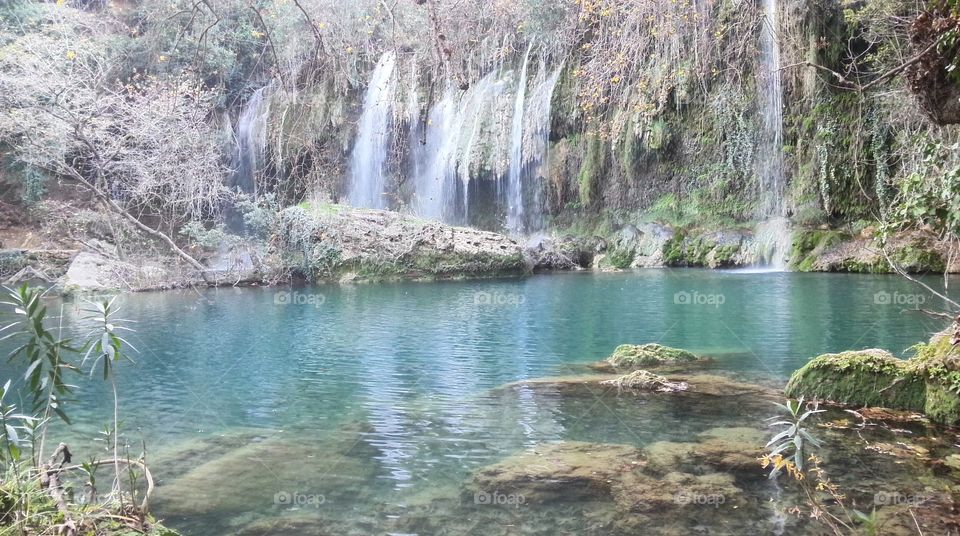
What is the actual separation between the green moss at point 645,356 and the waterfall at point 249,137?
22.0m

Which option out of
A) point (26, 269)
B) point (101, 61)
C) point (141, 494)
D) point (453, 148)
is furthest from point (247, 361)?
point (453, 148)

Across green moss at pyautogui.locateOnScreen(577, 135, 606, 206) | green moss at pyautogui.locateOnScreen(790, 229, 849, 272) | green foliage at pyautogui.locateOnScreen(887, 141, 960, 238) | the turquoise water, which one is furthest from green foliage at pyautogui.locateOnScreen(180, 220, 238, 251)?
green foliage at pyautogui.locateOnScreen(887, 141, 960, 238)

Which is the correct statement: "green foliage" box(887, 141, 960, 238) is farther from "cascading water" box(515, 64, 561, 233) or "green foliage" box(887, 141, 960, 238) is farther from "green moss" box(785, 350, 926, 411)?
"cascading water" box(515, 64, 561, 233)

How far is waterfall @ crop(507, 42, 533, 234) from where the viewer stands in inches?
1014

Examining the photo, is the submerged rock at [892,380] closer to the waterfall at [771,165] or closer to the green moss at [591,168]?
the waterfall at [771,165]

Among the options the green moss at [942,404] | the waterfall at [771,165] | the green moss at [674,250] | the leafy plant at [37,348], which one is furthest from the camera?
the green moss at [674,250]

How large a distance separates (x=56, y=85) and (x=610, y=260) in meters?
17.3

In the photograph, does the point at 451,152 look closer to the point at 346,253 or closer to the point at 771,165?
the point at 346,253

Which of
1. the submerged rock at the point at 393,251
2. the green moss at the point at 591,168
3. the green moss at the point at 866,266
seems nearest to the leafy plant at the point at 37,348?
the submerged rock at the point at 393,251

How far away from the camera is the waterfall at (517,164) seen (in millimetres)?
25766

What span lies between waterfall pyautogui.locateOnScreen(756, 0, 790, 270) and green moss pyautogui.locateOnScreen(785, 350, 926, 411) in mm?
15442

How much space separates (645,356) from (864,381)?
2.80 metres

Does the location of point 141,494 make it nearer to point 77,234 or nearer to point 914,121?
point 914,121

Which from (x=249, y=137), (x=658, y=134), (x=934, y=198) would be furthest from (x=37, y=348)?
(x=249, y=137)
